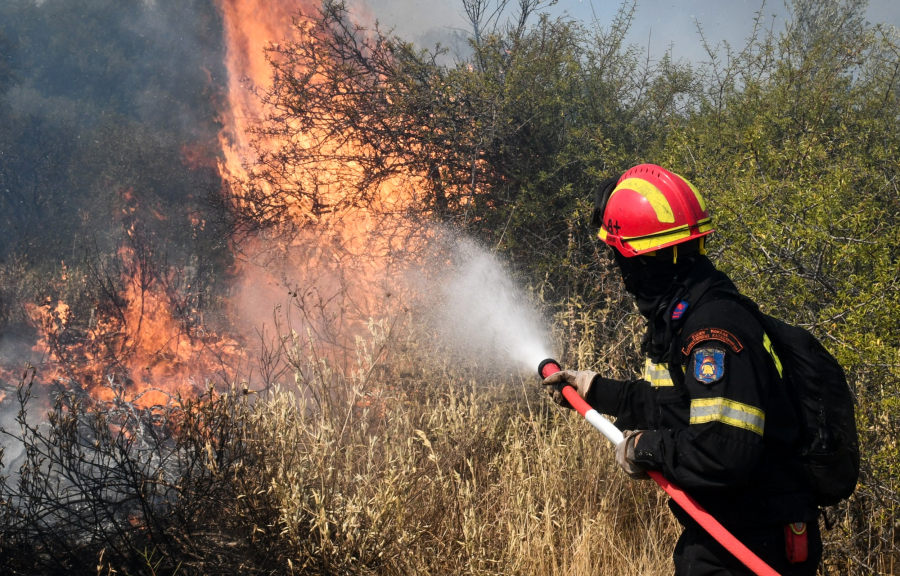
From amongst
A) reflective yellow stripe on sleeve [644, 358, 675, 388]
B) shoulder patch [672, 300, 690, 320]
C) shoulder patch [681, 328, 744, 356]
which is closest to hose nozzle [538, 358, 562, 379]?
reflective yellow stripe on sleeve [644, 358, 675, 388]

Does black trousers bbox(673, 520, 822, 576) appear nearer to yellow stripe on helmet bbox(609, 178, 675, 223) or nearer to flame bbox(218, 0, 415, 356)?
yellow stripe on helmet bbox(609, 178, 675, 223)

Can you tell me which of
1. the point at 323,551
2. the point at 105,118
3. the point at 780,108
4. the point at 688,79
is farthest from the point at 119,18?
the point at 323,551

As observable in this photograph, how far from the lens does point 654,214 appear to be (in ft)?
7.15

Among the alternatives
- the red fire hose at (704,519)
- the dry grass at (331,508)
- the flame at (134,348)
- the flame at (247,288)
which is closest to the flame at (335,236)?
the flame at (247,288)

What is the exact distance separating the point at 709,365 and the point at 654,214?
60 cm

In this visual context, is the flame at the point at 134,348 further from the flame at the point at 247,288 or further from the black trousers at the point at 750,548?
the black trousers at the point at 750,548

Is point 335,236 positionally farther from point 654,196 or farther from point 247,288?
point 654,196

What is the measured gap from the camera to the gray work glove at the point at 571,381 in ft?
8.61

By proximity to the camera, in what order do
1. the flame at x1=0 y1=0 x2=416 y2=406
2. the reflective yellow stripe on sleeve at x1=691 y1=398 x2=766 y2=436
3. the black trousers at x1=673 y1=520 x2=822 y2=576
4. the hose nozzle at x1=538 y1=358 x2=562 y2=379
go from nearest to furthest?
1. the reflective yellow stripe on sleeve at x1=691 y1=398 x2=766 y2=436
2. the black trousers at x1=673 y1=520 x2=822 y2=576
3. the hose nozzle at x1=538 y1=358 x2=562 y2=379
4. the flame at x1=0 y1=0 x2=416 y2=406

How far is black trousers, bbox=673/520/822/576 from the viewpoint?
6.37ft

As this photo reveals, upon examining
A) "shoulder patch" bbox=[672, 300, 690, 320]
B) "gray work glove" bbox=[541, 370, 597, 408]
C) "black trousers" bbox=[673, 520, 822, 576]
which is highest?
"shoulder patch" bbox=[672, 300, 690, 320]

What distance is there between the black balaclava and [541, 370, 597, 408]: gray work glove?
433 mm

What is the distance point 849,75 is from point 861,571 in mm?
5744

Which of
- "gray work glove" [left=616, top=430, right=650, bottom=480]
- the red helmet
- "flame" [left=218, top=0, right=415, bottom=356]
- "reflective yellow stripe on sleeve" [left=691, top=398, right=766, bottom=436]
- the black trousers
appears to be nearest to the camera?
"reflective yellow stripe on sleeve" [left=691, top=398, right=766, bottom=436]
